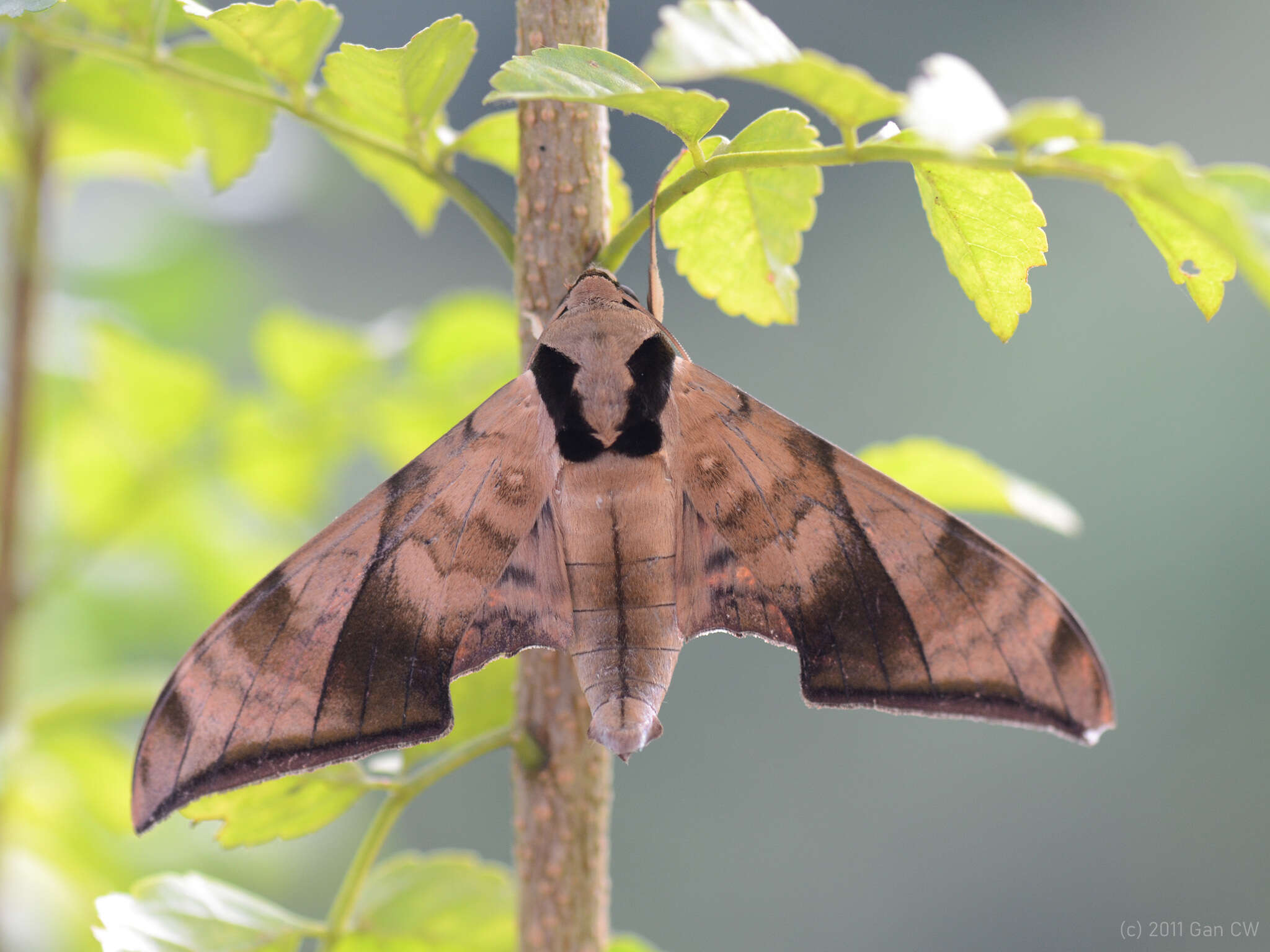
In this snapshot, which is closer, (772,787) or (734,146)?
(734,146)

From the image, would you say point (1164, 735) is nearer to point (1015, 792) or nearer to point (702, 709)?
point (1015, 792)

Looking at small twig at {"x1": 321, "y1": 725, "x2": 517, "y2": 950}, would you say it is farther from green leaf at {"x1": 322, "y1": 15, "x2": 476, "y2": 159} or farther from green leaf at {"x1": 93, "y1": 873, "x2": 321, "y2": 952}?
green leaf at {"x1": 322, "y1": 15, "x2": 476, "y2": 159}

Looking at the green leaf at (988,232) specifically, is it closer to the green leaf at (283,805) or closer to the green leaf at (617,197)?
the green leaf at (617,197)

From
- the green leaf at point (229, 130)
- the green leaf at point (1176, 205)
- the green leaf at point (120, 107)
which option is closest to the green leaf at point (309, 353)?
the green leaf at point (120, 107)

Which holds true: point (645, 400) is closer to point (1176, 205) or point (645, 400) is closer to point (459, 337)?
point (1176, 205)

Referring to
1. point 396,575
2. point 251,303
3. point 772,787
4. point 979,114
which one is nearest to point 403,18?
point 251,303
